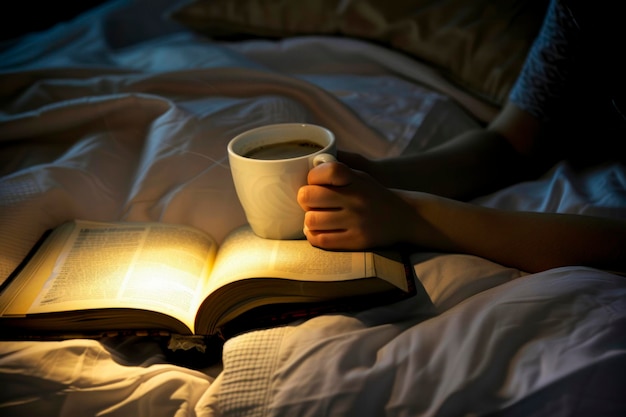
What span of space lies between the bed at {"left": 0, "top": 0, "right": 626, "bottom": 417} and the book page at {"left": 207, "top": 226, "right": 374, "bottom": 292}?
0.05 m

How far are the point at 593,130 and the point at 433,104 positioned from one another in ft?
0.92

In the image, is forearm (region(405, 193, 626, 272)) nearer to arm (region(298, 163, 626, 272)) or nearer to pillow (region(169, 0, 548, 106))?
arm (region(298, 163, 626, 272))

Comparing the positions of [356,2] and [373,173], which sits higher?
[356,2]

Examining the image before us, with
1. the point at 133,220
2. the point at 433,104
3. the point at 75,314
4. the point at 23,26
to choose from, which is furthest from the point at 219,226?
the point at 23,26

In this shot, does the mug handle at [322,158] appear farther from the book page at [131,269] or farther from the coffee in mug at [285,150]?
the book page at [131,269]

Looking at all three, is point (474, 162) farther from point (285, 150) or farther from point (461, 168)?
point (285, 150)

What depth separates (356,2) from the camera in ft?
4.21

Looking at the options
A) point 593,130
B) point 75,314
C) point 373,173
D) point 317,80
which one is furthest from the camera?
point 317,80

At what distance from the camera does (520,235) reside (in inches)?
26.5

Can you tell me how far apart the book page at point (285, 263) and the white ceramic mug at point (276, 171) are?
0.03 m

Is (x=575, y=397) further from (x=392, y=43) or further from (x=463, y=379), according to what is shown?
(x=392, y=43)

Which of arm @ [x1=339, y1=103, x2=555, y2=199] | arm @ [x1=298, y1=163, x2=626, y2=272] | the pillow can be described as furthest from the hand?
the pillow

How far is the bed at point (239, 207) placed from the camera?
512 millimetres

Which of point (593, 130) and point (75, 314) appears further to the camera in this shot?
point (593, 130)
